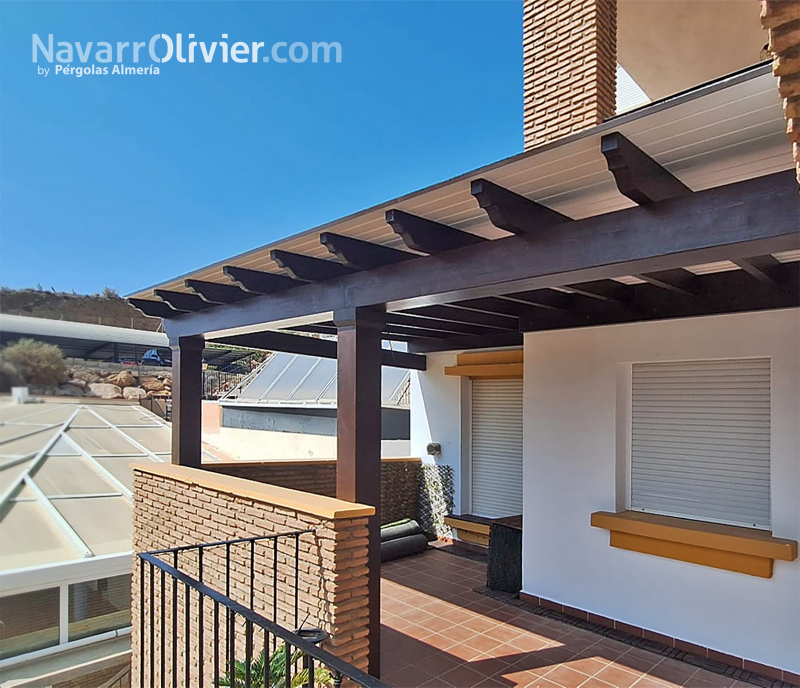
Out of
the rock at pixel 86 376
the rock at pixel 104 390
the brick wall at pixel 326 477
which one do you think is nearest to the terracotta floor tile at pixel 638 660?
the brick wall at pixel 326 477

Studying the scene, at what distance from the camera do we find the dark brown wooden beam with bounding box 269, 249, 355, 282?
161 inches

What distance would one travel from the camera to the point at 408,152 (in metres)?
12.7

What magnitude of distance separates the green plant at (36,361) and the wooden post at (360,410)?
3.48m

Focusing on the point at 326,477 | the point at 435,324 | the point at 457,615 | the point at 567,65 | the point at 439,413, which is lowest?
the point at 457,615

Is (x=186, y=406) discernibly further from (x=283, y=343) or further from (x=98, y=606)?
(x=98, y=606)

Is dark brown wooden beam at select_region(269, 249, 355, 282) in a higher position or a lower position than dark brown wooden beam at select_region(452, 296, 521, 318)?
higher

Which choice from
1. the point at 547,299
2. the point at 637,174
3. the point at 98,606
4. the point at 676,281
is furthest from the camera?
the point at 98,606

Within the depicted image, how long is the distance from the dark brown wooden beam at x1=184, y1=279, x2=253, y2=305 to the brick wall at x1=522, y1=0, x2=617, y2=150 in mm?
3433

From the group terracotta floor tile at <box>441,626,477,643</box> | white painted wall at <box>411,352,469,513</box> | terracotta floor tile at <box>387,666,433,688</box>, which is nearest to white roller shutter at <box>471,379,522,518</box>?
white painted wall at <box>411,352,469,513</box>

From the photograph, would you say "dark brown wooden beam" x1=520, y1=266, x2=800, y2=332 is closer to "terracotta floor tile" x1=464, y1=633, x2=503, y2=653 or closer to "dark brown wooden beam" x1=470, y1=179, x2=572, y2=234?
"dark brown wooden beam" x1=470, y1=179, x2=572, y2=234

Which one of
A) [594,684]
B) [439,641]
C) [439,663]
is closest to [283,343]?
[439,641]

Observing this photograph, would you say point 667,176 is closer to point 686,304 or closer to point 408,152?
point 686,304

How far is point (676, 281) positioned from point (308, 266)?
2.74 m

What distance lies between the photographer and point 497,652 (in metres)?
4.46
